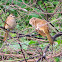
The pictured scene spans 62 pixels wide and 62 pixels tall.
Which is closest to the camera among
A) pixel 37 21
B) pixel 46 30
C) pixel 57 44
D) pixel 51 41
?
pixel 51 41

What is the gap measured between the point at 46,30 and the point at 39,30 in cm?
28

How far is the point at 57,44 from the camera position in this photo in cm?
427

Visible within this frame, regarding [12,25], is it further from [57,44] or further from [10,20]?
[57,44]

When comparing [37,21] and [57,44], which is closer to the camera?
[57,44]

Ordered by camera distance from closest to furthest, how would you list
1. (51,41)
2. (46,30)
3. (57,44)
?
1. (51,41)
2. (46,30)
3. (57,44)

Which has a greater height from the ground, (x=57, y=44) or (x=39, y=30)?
(x=39, y=30)

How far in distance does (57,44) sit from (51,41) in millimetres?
969

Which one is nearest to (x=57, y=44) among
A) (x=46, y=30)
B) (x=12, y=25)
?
(x=46, y=30)

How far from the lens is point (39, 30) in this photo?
13.9 ft

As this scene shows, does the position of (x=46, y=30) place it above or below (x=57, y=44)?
above

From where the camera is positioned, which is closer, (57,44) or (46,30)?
(46,30)

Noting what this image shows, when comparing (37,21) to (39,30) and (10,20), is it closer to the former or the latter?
(39,30)

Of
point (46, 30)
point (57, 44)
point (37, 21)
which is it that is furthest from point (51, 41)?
point (37, 21)

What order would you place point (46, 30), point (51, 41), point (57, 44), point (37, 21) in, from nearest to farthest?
point (51, 41)
point (46, 30)
point (57, 44)
point (37, 21)
